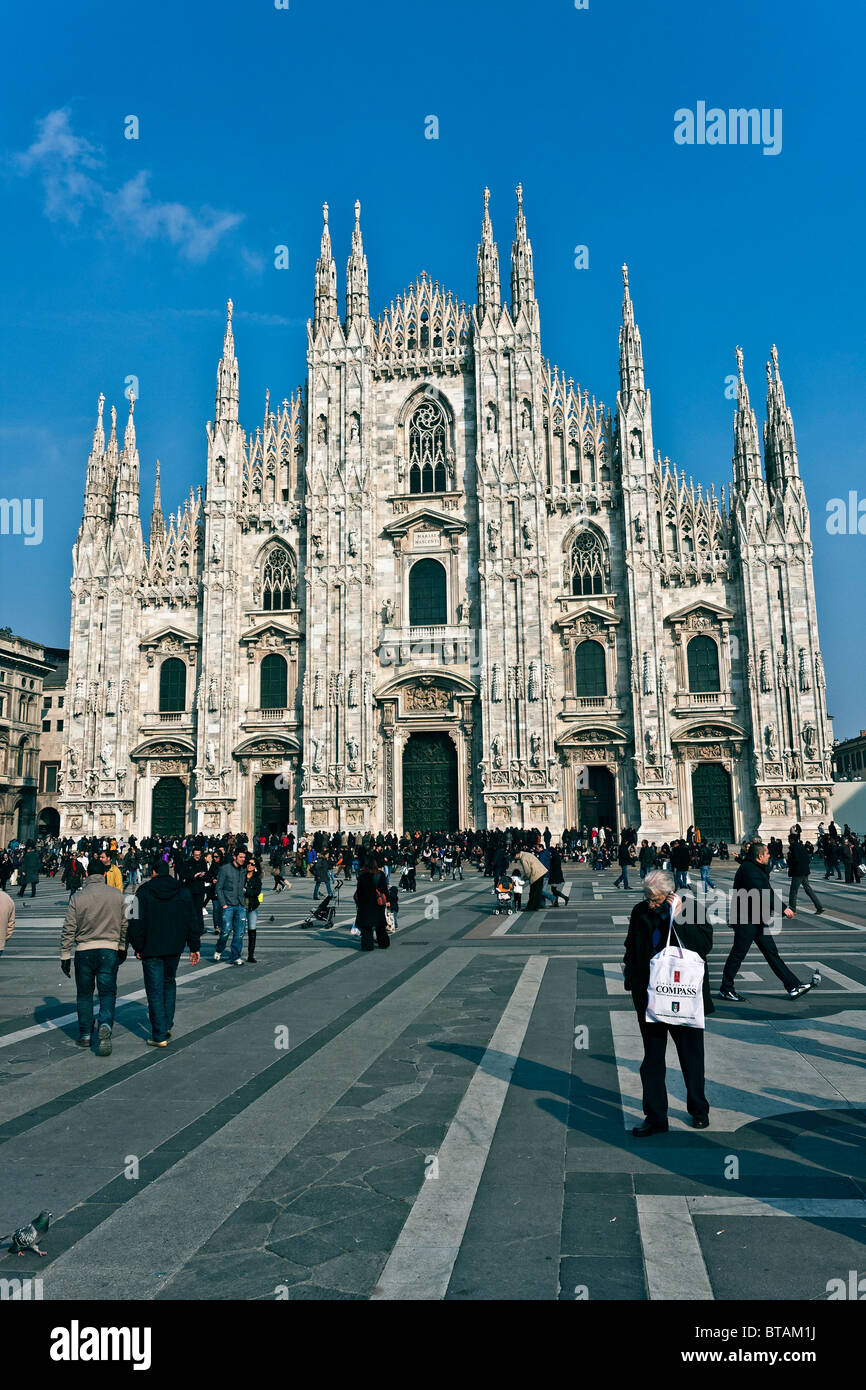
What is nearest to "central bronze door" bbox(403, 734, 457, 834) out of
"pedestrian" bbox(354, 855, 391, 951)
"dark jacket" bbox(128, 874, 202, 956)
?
"pedestrian" bbox(354, 855, 391, 951)

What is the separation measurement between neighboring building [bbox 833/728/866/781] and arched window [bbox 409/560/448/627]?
44729 mm

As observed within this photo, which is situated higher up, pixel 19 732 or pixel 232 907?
pixel 19 732

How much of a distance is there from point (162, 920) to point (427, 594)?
3194 centimetres

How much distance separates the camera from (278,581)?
133 feet

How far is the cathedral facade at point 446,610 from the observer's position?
120 feet

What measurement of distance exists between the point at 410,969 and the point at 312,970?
1.27 metres

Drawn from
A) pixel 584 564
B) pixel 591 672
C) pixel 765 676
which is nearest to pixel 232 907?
pixel 591 672

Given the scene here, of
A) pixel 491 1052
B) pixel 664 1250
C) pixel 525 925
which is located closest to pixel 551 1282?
pixel 664 1250

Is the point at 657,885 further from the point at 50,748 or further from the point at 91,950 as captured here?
the point at 50,748

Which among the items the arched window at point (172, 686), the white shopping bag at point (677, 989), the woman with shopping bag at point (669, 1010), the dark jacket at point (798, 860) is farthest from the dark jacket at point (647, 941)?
the arched window at point (172, 686)

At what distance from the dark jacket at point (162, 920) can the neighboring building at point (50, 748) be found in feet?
183

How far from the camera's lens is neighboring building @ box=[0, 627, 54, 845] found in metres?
53.6

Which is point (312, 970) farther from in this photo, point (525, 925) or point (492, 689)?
point (492, 689)

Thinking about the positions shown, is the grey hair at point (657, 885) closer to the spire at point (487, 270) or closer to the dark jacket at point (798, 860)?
the dark jacket at point (798, 860)
